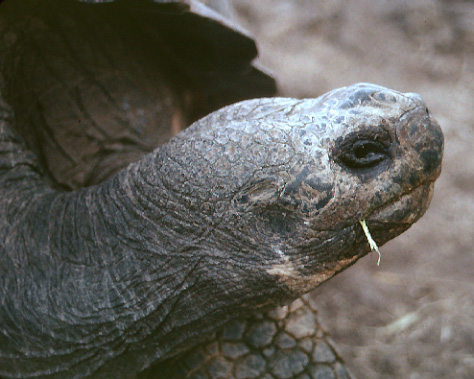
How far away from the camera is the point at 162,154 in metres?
1.61

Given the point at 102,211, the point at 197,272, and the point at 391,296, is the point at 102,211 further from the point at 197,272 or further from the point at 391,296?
the point at 391,296

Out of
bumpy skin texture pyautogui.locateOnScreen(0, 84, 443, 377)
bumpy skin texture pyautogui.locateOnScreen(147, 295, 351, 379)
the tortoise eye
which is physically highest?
the tortoise eye

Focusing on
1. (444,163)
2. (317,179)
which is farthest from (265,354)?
(444,163)

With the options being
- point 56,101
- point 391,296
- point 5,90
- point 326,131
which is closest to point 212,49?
point 56,101

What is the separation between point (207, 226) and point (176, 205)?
111 millimetres

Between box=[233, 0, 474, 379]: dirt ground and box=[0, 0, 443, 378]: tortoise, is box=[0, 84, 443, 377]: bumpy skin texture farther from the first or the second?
box=[233, 0, 474, 379]: dirt ground

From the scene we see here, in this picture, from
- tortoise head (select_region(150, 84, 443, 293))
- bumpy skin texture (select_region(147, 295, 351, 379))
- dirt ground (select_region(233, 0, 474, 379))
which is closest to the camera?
tortoise head (select_region(150, 84, 443, 293))

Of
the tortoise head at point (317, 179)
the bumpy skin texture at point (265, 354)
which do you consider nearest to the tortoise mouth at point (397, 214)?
the tortoise head at point (317, 179)

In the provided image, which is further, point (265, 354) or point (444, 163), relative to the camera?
point (444, 163)

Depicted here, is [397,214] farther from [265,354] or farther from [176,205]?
[265,354]

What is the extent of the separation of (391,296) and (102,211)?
154 cm

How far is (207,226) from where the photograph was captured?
149 centimetres

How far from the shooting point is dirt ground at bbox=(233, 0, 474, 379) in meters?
2.35

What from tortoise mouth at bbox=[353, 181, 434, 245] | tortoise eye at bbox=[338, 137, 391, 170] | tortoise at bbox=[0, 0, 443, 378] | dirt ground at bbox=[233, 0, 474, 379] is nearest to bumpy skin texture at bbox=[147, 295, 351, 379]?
tortoise at bbox=[0, 0, 443, 378]
